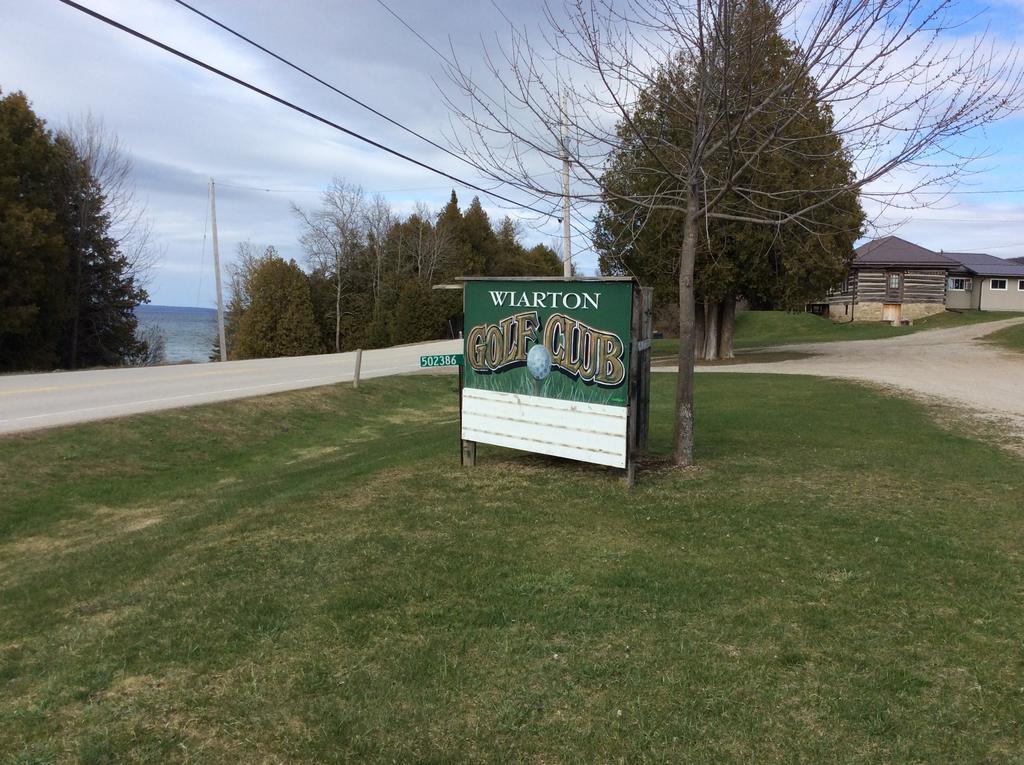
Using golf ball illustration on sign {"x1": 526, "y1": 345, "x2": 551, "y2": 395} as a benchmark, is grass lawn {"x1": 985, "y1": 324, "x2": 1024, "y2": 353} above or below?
below

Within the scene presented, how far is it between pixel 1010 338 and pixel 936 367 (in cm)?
1213

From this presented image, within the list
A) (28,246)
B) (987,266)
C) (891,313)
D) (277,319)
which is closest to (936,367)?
(891,313)

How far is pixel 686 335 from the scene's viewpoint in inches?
281

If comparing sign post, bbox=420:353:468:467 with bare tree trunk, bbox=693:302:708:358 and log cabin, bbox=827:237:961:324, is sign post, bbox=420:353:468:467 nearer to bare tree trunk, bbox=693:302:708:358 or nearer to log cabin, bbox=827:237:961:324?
bare tree trunk, bbox=693:302:708:358

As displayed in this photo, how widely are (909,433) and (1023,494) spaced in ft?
11.5

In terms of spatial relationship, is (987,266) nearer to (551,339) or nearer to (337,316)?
(337,316)

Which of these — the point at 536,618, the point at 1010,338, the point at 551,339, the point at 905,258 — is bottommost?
the point at 536,618

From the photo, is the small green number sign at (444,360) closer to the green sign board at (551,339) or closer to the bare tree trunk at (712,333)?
the green sign board at (551,339)

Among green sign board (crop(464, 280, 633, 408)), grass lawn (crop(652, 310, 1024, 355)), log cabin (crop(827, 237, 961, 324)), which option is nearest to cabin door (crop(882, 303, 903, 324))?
log cabin (crop(827, 237, 961, 324))

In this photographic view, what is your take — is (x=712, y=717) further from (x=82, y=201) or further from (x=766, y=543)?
(x=82, y=201)

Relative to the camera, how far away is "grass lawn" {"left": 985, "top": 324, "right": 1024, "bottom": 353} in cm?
2744

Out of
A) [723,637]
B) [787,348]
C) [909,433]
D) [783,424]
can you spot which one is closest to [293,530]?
[723,637]

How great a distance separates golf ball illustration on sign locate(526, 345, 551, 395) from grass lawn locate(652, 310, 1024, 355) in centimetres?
2547

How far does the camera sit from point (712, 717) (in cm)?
308
